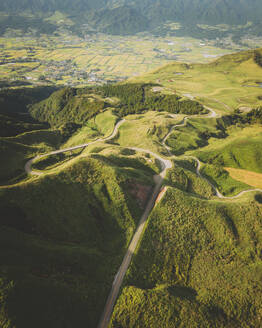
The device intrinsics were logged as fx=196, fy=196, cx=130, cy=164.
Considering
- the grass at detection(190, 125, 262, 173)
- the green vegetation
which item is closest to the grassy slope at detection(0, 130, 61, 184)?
the green vegetation

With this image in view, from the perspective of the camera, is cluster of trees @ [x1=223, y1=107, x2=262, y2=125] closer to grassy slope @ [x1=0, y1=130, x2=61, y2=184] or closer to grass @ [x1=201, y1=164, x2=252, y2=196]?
grass @ [x1=201, y1=164, x2=252, y2=196]

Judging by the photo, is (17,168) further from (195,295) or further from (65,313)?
(195,295)

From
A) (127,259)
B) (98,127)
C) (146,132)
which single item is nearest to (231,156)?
(146,132)

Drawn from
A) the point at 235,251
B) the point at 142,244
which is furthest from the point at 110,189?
the point at 235,251

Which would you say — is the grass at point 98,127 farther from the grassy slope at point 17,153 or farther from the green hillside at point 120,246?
the green hillside at point 120,246

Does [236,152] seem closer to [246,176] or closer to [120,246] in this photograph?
[246,176]

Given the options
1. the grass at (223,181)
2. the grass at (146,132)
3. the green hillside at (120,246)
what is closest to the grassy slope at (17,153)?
the green hillside at (120,246)
